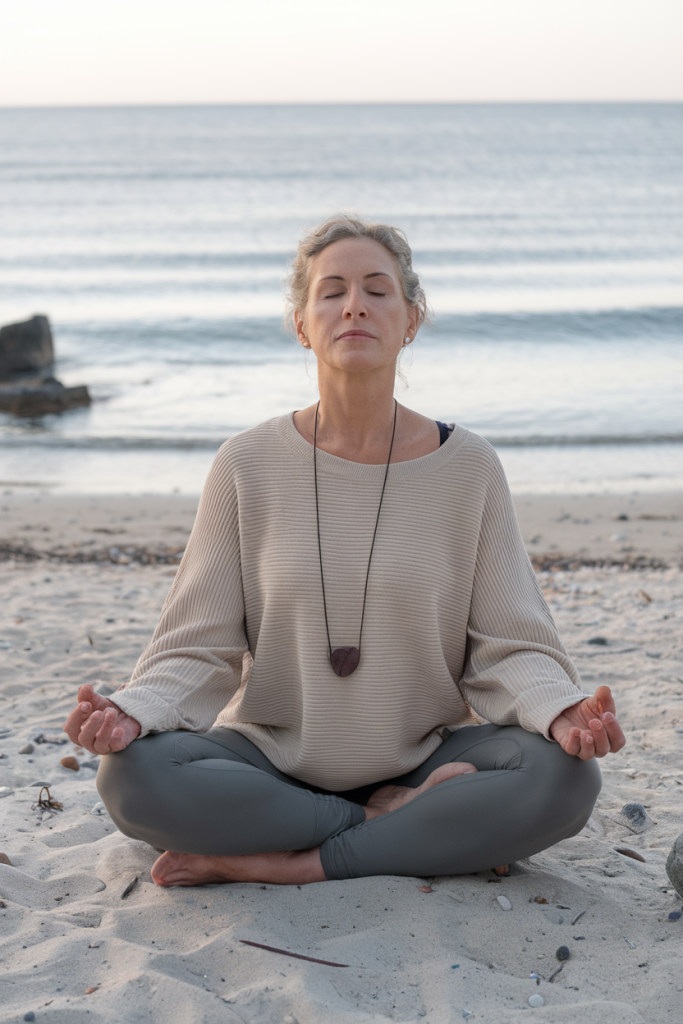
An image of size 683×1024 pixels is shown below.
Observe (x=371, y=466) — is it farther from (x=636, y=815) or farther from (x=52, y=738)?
(x=52, y=738)

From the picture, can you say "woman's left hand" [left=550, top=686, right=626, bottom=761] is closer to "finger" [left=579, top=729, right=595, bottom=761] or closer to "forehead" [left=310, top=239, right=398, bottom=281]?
"finger" [left=579, top=729, right=595, bottom=761]

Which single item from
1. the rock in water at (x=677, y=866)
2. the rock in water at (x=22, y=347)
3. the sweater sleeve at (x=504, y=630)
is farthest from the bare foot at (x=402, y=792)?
the rock in water at (x=22, y=347)

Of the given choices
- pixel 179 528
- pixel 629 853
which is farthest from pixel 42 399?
pixel 629 853

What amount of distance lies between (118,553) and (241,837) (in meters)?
4.55

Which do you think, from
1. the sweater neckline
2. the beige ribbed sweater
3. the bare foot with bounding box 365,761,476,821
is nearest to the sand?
the bare foot with bounding box 365,761,476,821

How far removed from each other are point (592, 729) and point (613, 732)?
0.19 feet

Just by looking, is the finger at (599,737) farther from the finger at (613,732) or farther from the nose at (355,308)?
the nose at (355,308)

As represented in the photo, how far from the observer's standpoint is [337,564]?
9.28ft

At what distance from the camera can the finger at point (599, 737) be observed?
2.46 metres

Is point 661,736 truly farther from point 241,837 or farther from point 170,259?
point 170,259

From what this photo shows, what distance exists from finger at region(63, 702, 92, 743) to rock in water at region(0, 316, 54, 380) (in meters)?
13.6

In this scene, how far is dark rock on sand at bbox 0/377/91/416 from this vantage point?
13062mm

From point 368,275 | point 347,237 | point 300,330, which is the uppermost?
point 347,237

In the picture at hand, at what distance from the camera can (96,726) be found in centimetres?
251
